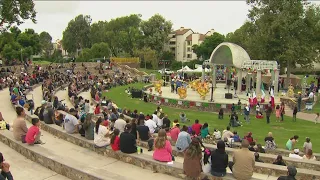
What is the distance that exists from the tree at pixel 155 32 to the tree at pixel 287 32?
41.2 m

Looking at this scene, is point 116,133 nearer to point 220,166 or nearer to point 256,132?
point 220,166

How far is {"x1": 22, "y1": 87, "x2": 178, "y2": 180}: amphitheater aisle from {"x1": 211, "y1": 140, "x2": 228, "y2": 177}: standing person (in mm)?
1357

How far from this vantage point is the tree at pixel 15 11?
119 ft

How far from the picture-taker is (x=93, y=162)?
11227 mm

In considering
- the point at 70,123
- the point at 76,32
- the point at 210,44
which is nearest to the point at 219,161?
the point at 70,123

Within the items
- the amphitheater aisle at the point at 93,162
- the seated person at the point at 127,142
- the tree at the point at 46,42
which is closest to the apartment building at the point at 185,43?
the tree at the point at 46,42

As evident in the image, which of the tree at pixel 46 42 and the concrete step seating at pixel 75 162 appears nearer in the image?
the concrete step seating at pixel 75 162

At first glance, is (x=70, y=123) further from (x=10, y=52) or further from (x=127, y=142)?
(x=10, y=52)

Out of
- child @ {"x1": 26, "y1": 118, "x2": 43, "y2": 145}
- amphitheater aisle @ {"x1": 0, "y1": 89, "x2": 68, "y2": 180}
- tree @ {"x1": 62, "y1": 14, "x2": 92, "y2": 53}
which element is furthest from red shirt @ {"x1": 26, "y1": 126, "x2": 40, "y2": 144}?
tree @ {"x1": 62, "y1": 14, "x2": 92, "y2": 53}

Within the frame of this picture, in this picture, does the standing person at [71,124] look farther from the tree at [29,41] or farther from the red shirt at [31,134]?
the tree at [29,41]

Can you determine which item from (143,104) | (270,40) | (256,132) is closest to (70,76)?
(143,104)

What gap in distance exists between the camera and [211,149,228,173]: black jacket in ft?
29.6

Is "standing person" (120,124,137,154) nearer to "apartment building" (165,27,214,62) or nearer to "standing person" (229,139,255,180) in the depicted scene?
"standing person" (229,139,255,180)

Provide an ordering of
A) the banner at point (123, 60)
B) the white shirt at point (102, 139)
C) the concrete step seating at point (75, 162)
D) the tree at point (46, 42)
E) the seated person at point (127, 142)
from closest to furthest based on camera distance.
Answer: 1. the concrete step seating at point (75, 162)
2. the seated person at point (127, 142)
3. the white shirt at point (102, 139)
4. the banner at point (123, 60)
5. the tree at point (46, 42)
